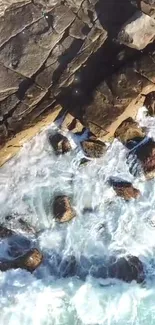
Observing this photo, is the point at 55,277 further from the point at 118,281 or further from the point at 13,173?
the point at 13,173

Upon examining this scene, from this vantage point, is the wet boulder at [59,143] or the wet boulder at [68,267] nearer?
the wet boulder at [68,267]

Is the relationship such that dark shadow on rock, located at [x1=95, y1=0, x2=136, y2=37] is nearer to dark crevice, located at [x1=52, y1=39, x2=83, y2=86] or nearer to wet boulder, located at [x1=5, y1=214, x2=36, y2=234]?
dark crevice, located at [x1=52, y1=39, x2=83, y2=86]

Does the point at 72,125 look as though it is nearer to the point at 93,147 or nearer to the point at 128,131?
the point at 93,147

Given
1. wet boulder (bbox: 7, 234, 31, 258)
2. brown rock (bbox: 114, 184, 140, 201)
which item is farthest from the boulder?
brown rock (bbox: 114, 184, 140, 201)

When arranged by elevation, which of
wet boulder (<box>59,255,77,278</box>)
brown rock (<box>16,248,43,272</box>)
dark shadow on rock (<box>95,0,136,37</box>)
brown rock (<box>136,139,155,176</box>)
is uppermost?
dark shadow on rock (<box>95,0,136,37</box>)

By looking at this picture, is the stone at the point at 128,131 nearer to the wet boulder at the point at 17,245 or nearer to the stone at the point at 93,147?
the stone at the point at 93,147

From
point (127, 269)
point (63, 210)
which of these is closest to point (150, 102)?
point (63, 210)

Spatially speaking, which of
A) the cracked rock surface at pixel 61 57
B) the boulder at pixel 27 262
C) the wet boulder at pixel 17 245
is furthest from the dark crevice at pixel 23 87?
the boulder at pixel 27 262
